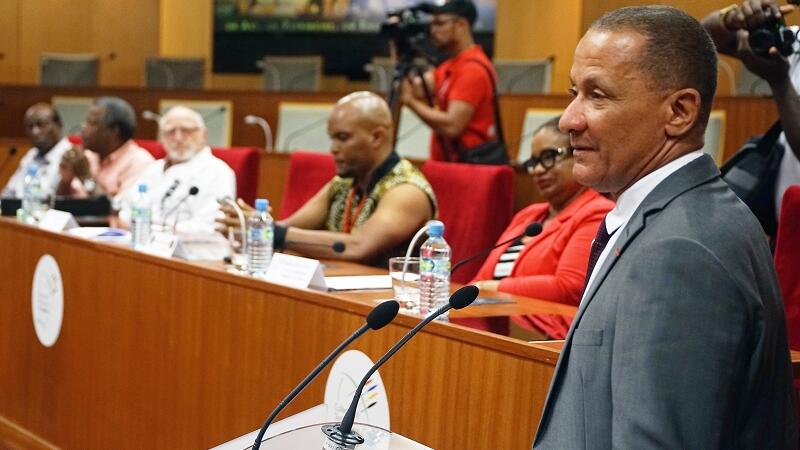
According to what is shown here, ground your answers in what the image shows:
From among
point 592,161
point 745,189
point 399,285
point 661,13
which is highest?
point 661,13

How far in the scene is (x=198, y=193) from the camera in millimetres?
4582

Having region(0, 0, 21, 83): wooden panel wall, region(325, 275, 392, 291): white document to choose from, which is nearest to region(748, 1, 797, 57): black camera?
region(325, 275, 392, 291): white document

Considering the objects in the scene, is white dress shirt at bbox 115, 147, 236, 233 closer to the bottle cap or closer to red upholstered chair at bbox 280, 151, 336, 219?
red upholstered chair at bbox 280, 151, 336, 219

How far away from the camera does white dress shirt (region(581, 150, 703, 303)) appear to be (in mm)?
1346

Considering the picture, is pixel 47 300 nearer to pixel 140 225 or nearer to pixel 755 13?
pixel 140 225

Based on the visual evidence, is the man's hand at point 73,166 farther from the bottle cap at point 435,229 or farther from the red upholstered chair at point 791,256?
the red upholstered chair at point 791,256

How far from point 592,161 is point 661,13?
0.64 feet

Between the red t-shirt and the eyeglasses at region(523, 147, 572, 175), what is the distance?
1.01 meters

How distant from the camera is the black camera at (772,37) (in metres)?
2.51

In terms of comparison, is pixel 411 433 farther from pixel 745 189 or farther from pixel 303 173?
pixel 303 173

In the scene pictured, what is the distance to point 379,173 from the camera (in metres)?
3.70

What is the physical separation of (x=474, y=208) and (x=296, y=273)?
1.18m

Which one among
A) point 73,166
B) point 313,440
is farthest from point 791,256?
point 73,166

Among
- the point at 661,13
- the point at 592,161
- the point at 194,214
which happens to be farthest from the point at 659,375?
the point at 194,214
